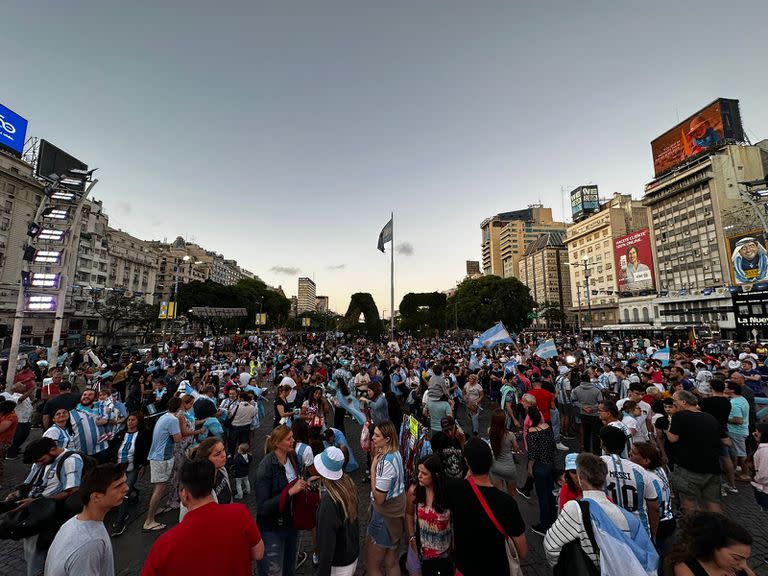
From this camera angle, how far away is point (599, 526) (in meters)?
2.45

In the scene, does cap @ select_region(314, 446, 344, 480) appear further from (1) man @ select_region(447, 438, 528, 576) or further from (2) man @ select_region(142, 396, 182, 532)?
(2) man @ select_region(142, 396, 182, 532)

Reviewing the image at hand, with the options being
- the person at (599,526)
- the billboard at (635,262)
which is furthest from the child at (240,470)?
the billboard at (635,262)

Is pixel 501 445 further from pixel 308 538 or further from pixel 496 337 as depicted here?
pixel 496 337

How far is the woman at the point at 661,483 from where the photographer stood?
347cm

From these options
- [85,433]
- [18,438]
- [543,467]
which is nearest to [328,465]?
[543,467]

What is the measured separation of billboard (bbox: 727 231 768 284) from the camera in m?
31.5

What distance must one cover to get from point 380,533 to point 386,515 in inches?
8.6

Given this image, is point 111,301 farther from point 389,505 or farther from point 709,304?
point 709,304

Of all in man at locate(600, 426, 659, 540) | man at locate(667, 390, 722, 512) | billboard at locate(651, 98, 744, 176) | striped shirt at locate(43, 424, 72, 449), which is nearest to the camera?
man at locate(600, 426, 659, 540)

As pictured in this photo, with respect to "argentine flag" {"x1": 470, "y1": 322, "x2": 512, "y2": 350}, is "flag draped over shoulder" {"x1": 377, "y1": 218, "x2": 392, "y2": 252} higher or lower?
higher

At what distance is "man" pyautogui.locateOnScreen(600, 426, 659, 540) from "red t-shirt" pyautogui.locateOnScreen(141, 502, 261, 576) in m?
3.32

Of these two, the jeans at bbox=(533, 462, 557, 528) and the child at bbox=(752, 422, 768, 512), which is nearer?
the child at bbox=(752, 422, 768, 512)

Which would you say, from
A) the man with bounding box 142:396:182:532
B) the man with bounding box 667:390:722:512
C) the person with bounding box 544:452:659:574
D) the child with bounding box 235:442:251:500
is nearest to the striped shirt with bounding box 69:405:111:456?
the man with bounding box 142:396:182:532

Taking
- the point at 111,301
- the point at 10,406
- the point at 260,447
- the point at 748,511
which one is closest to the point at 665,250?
the point at 748,511
